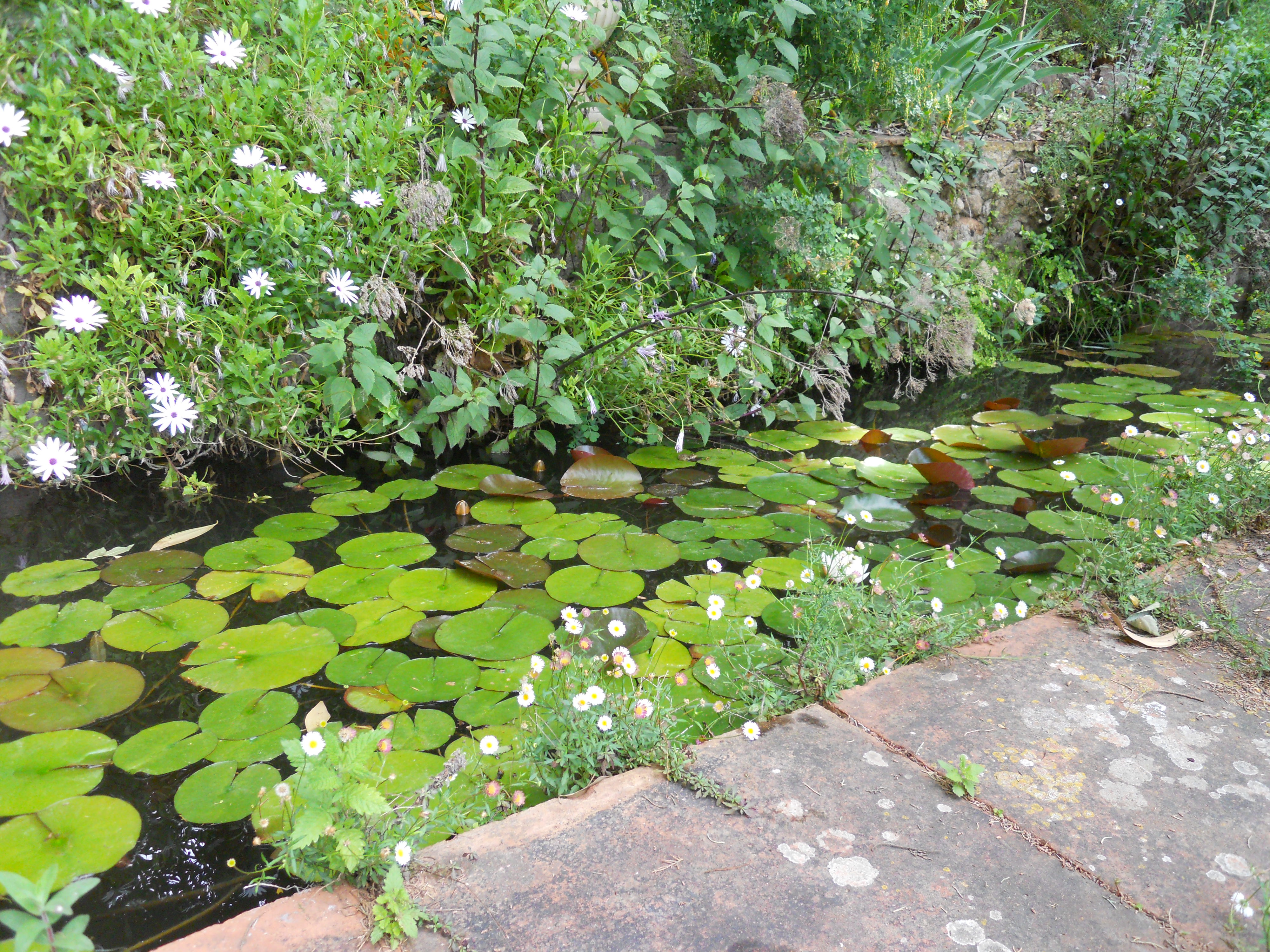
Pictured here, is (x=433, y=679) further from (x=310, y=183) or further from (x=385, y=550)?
(x=310, y=183)

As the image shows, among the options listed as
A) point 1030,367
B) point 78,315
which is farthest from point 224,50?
point 1030,367

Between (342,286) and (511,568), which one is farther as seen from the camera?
(342,286)

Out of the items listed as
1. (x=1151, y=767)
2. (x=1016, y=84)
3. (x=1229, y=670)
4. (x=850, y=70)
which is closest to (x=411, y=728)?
(x=1151, y=767)

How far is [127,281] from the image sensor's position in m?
2.30

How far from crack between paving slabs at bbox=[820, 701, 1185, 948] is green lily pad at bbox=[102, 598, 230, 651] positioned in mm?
1368

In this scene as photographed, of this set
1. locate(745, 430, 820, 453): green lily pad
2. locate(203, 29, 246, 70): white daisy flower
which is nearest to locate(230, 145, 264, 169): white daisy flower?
locate(203, 29, 246, 70): white daisy flower

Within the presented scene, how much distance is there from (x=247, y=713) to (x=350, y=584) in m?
0.51

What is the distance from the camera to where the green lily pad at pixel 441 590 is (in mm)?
1951

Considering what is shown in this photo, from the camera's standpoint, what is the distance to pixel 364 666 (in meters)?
1.71

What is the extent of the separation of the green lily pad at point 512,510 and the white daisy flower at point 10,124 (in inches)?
59.3

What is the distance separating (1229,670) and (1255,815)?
0.44 metres

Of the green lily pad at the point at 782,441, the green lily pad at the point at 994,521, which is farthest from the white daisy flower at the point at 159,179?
the green lily pad at the point at 994,521

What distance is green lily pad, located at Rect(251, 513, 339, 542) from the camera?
2252 mm

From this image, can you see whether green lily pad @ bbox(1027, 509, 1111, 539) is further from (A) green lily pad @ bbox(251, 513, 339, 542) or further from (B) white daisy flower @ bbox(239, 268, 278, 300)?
(B) white daisy flower @ bbox(239, 268, 278, 300)
